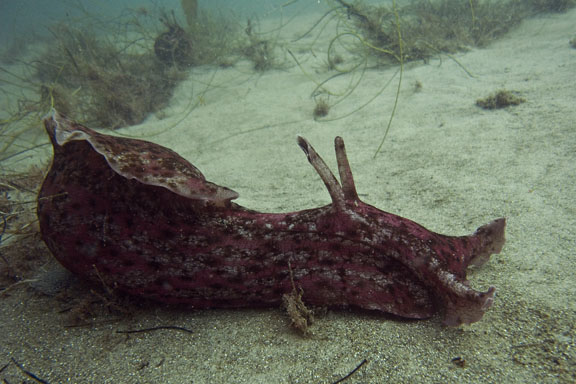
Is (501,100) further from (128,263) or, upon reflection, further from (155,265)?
(128,263)

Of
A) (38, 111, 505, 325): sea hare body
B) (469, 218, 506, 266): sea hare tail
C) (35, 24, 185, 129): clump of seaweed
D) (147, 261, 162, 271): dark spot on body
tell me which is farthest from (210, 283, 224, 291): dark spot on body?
(35, 24, 185, 129): clump of seaweed

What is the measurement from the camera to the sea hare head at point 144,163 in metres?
1.81

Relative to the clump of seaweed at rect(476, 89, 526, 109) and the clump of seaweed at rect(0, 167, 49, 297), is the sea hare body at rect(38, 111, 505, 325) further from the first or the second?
the clump of seaweed at rect(476, 89, 526, 109)

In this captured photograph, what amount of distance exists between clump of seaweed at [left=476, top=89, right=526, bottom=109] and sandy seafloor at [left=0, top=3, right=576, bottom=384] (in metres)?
0.14

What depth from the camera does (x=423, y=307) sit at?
1.80 metres

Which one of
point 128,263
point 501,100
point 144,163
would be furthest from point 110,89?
point 501,100

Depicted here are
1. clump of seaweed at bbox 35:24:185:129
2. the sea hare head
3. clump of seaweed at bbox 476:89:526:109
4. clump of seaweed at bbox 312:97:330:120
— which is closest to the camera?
the sea hare head

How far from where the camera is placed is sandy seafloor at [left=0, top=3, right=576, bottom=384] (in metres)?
1.68

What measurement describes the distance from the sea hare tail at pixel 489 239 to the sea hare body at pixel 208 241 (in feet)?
0.36

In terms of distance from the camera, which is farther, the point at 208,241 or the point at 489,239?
the point at 489,239

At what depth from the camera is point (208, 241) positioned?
6.45 ft

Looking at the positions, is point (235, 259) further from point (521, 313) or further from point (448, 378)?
point (521, 313)

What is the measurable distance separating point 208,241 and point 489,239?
193 cm

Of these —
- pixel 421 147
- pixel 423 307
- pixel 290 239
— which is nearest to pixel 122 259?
pixel 290 239
